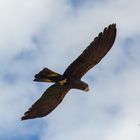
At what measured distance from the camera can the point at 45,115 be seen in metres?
47.3

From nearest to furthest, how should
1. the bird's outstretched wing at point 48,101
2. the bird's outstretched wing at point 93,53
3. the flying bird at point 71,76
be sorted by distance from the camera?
the bird's outstretched wing at point 93,53 < the flying bird at point 71,76 < the bird's outstretched wing at point 48,101

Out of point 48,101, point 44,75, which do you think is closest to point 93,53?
point 44,75

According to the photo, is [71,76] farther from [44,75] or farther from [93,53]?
[44,75]

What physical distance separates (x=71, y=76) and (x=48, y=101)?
7.60ft

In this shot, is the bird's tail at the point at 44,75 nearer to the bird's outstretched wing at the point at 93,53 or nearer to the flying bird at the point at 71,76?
the flying bird at the point at 71,76

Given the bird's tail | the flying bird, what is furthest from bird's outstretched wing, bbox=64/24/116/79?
the bird's tail

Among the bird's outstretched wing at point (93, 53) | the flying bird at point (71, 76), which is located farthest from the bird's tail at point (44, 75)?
the bird's outstretched wing at point (93, 53)

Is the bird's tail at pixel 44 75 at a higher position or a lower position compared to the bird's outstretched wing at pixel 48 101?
lower

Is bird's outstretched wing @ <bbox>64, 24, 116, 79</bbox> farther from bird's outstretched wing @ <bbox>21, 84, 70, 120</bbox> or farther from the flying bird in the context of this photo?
bird's outstretched wing @ <bbox>21, 84, 70, 120</bbox>

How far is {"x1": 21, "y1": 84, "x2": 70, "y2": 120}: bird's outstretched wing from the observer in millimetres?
47094

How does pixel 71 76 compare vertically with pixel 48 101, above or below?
below

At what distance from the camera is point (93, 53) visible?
4550cm

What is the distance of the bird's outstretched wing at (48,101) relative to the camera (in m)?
47.1

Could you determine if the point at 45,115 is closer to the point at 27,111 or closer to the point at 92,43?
the point at 27,111
